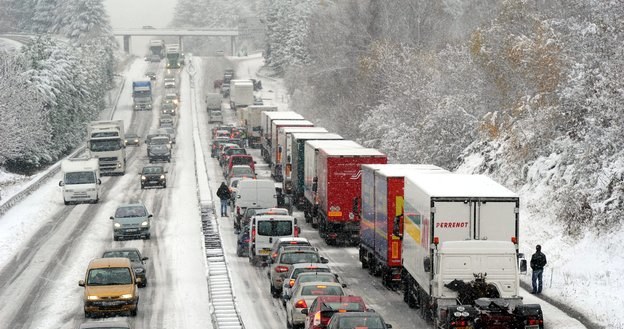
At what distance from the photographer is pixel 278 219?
41.9m

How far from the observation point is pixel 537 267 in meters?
34.0

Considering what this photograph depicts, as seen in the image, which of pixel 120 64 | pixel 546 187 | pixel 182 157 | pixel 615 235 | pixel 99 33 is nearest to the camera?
pixel 615 235

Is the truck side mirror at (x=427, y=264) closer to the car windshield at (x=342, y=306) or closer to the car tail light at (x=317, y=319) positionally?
the car windshield at (x=342, y=306)

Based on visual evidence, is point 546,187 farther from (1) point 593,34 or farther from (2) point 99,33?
(2) point 99,33

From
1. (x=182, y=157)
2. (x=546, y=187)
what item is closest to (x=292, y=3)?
(x=182, y=157)

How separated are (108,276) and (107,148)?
41.6 metres

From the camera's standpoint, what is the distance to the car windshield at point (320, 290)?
94.4 feet

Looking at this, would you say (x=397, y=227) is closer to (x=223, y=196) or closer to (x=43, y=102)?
(x=223, y=196)

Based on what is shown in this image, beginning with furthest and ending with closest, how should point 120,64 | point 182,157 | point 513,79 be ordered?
point 120,64, point 182,157, point 513,79

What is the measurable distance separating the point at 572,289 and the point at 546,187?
45.0 ft

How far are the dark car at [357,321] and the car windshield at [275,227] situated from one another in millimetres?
17746

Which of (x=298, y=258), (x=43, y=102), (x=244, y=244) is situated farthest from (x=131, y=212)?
(x=43, y=102)

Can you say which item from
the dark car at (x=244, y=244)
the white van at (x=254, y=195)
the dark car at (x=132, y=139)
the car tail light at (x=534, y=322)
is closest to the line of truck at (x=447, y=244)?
the car tail light at (x=534, y=322)

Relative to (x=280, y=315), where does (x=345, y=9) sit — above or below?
above
